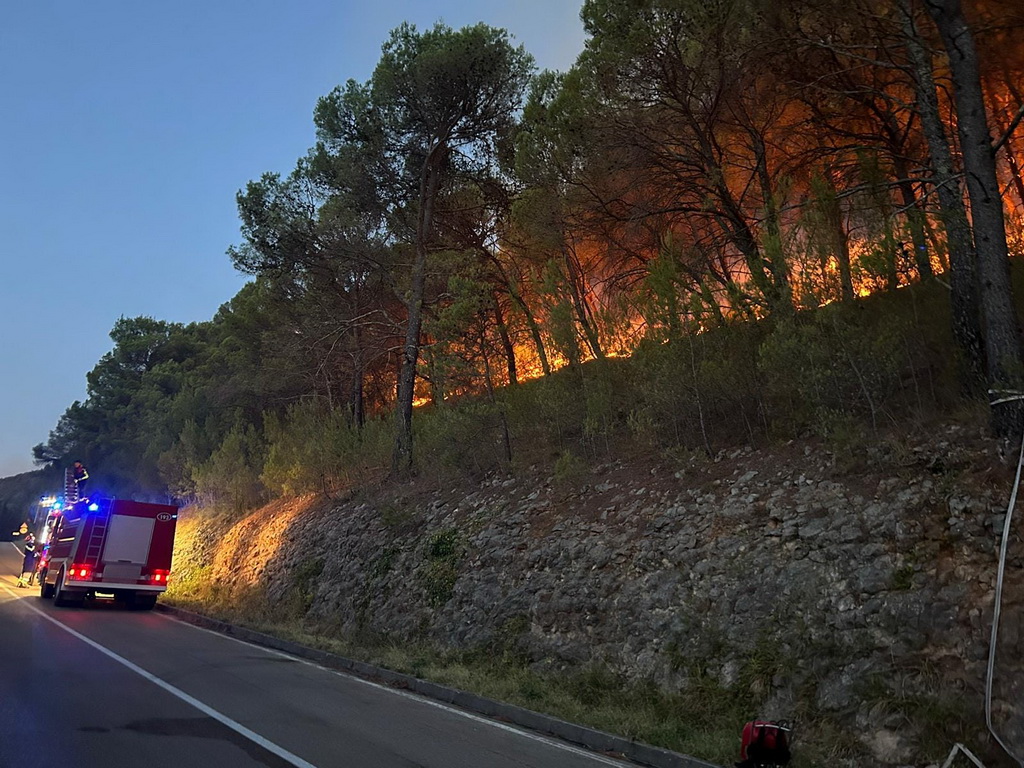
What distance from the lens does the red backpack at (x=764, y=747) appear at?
17.1 ft

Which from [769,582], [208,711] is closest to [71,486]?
[208,711]

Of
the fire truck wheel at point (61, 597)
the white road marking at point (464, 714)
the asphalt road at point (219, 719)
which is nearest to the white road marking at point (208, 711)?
the asphalt road at point (219, 719)

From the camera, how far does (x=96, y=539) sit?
1766 cm

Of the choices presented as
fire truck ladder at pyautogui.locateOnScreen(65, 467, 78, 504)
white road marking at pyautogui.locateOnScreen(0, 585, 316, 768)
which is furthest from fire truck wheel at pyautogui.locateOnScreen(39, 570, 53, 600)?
white road marking at pyautogui.locateOnScreen(0, 585, 316, 768)

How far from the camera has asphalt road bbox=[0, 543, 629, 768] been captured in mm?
5332

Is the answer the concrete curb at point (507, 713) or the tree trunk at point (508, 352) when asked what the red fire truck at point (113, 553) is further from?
the tree trunk at point (508, 352)

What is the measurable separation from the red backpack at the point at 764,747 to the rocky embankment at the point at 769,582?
0.68 m

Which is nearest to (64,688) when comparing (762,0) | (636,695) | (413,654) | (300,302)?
(413,654)

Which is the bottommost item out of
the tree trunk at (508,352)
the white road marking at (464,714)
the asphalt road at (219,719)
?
the white road marking at (464,714)

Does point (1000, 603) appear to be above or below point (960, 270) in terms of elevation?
below

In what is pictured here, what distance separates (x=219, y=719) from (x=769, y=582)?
568 cm

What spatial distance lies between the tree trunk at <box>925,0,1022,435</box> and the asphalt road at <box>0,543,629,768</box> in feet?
18.1

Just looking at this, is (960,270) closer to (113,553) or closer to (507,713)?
(507,713)

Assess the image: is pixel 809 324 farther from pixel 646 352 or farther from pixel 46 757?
pixel 46 757
